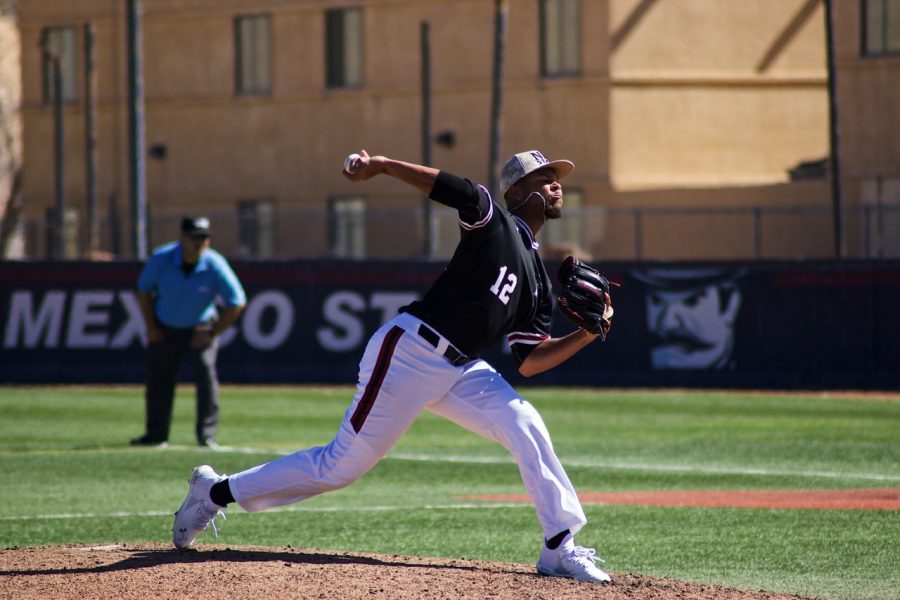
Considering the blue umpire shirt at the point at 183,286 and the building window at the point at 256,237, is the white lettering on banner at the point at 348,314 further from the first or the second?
the building window at the point at 256,237

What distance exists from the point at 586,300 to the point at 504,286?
1.61 feet

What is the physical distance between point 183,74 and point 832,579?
33455 mm

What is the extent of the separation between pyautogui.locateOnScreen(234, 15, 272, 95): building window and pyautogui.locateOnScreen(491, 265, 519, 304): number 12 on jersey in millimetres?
32018

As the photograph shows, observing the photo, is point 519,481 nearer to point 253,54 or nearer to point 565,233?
point 565,233

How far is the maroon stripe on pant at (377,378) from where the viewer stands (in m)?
7.08

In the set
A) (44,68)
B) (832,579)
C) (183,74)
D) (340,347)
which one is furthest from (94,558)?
(44,68)

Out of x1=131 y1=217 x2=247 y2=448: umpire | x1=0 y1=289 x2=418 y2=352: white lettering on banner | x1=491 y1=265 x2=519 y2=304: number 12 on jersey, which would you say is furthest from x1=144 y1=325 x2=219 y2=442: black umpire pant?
x1=0 y1=289 x2=418 y2=352: white lettering on banner

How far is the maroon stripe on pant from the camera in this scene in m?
7.08

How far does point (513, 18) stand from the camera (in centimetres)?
3481

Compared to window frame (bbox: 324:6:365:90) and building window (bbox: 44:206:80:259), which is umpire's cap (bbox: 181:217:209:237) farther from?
window frame (bbox: 324:6:365:90)

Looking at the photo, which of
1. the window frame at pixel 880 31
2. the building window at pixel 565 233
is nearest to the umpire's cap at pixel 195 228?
the building window at pixel 565 233

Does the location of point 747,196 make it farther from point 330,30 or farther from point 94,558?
point 94,558

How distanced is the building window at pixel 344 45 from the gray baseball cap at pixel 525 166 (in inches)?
1188

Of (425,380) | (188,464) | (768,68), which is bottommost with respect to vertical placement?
(188,464)
